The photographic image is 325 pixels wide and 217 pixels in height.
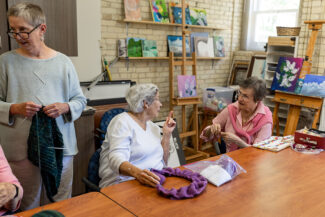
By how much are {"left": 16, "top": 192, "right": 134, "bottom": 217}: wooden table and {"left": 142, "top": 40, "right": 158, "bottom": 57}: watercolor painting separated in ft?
9.86

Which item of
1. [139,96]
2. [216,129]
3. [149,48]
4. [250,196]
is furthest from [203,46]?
[250,196]

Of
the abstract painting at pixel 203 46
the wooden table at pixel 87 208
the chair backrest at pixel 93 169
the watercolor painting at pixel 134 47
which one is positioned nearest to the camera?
the wooden table at pixel 87 208

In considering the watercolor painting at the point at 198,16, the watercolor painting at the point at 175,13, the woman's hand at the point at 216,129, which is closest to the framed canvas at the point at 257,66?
the watercolor painting at the point at 198,16

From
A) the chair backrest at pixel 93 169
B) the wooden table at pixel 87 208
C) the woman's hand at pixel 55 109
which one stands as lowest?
the chair backrest at pixel 93 169

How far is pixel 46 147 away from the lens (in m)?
1.99

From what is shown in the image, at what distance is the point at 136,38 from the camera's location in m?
4.18

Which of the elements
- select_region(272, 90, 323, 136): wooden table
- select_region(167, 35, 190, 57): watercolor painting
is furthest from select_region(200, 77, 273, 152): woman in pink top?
select_region(167, 35, 190, 57): watercolor painting

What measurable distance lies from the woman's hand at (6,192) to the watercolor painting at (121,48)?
281cm

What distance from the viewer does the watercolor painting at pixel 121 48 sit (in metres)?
4.03

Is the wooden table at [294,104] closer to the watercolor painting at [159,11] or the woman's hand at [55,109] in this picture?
the watercolor painting at [159,11]

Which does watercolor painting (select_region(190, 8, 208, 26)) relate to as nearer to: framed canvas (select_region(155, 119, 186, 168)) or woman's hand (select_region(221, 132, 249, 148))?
framed canvas (select_region(155, 119, 186, 168))

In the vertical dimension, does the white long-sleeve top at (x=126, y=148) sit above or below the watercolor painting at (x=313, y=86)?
below

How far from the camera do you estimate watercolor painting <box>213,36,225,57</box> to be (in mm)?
5198

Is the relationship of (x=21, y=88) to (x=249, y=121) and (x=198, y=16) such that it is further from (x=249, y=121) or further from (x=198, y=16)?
(x=198, y=16)
